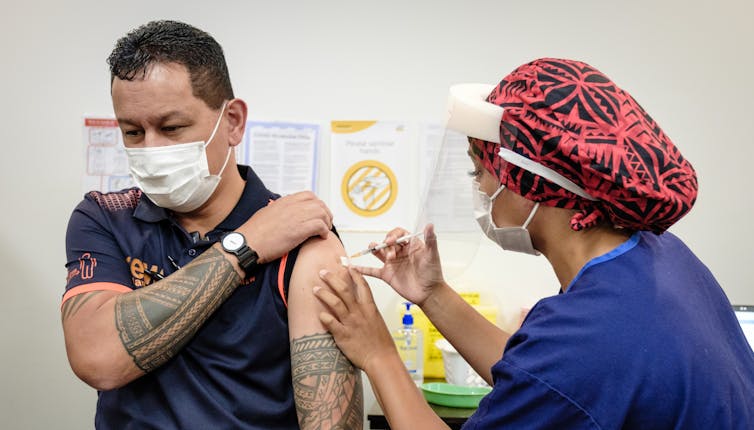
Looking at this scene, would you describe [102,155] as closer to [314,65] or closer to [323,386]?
[314,65]

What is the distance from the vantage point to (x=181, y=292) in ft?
4.24

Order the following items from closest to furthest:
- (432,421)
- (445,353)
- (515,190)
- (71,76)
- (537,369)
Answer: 1. (537,369)
2. (515,190)
3. (432,421)
4. (445,353)
5. (71,76)

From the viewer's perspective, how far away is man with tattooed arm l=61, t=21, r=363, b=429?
1.28 meters

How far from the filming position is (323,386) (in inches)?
51.7

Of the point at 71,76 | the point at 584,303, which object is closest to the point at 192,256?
the point at 584,303

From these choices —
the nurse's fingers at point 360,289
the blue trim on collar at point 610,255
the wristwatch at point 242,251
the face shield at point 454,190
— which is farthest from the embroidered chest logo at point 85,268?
the blue trim on collar at point 610,255

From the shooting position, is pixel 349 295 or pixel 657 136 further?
pixel 349 295

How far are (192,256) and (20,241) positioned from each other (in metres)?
1.63

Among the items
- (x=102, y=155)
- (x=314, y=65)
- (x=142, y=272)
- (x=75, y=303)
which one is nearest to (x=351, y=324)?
(x=142, y=272)

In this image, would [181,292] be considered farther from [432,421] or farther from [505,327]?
[505,327]

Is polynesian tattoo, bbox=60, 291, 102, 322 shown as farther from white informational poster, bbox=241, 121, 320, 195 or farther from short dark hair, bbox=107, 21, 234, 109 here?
white informational poster, bbox=241, 121, 320, 195

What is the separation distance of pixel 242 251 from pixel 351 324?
0.93 feet

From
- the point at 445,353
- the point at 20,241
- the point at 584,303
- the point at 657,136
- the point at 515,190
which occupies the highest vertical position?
the point at 657,136

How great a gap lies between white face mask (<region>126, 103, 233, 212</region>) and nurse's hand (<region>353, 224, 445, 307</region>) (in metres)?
0.42
